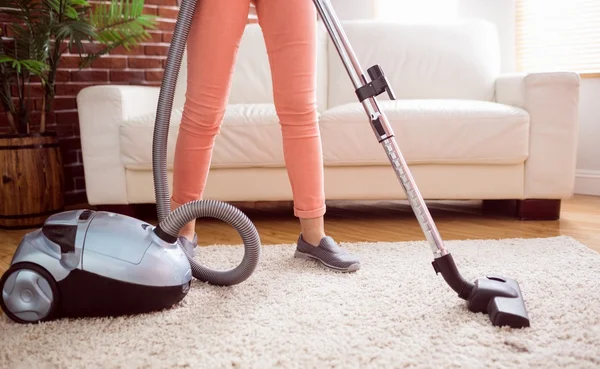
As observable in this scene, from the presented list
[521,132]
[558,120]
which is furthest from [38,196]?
[558,120]

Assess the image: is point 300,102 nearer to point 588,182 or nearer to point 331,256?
point 331,256

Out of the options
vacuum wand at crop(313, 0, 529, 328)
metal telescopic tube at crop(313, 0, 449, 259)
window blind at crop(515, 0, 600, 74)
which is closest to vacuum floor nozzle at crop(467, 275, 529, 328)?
vacuum wand at crop(313, 0, 529, 328)

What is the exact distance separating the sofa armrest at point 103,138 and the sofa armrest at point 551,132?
1521 millimetres

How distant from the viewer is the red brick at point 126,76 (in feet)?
8.77

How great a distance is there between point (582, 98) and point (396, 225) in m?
1.45

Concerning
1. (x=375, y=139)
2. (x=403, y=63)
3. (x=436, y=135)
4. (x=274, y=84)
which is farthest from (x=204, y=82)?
(x=403, y=63)

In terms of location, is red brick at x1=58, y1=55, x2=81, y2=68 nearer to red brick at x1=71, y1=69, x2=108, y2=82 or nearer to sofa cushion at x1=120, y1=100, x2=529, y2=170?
red brick at x1=71, y1=69, x2=108, y2=82

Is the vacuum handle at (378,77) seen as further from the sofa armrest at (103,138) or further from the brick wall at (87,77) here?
the brick wall at (87,77)

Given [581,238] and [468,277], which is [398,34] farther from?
[468,277]

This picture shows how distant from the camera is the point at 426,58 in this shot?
99.4 inches

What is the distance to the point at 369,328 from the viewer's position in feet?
3.13

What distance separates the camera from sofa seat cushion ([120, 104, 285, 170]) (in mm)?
1971

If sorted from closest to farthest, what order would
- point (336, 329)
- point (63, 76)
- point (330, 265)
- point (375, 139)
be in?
1. point (336, 329)
2. point (330, 265)
3. point (375, 139)
4. point (63, 76)

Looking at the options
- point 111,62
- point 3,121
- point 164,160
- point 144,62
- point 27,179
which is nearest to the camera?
point 164,160
